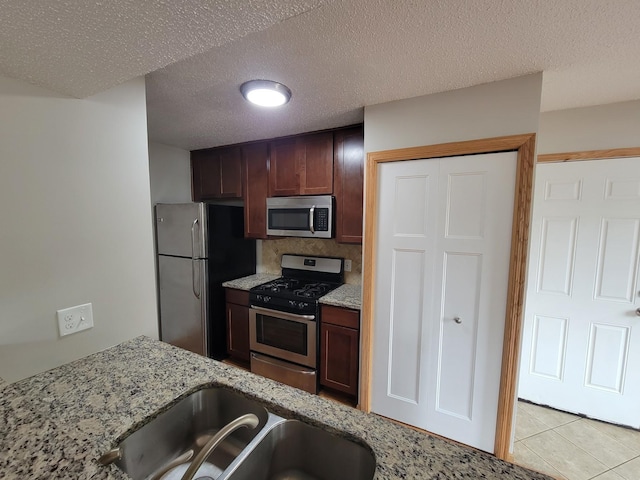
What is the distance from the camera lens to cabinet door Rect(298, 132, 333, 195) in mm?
2309

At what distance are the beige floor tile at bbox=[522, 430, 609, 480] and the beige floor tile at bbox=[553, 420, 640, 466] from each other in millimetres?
51

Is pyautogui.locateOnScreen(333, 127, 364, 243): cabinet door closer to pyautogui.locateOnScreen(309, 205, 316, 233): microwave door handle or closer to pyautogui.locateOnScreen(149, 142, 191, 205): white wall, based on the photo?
pyautogui.locateOnScreen(309, 205, 316, 233): microwave door handle

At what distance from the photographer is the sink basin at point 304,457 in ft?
2.46

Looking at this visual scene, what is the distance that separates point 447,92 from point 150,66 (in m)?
1.55

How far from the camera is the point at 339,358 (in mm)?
2139

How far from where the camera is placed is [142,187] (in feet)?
4.48

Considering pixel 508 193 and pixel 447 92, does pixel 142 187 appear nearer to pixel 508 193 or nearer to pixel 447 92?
pixel 447 92

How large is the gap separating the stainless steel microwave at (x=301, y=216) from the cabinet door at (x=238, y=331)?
841 millimetres

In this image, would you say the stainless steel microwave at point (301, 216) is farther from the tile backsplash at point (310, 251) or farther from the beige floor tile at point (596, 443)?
the beige floor tile at point (596, 443)

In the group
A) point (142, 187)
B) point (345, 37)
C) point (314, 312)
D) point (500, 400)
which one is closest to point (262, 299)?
point (314, 312)

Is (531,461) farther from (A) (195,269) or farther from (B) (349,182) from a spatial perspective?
(A) (195,269)

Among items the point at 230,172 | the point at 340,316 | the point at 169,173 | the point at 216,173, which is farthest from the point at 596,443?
the point at 169,173

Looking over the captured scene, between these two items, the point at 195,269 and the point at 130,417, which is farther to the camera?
the point at 195,269

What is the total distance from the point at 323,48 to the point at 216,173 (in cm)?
212
